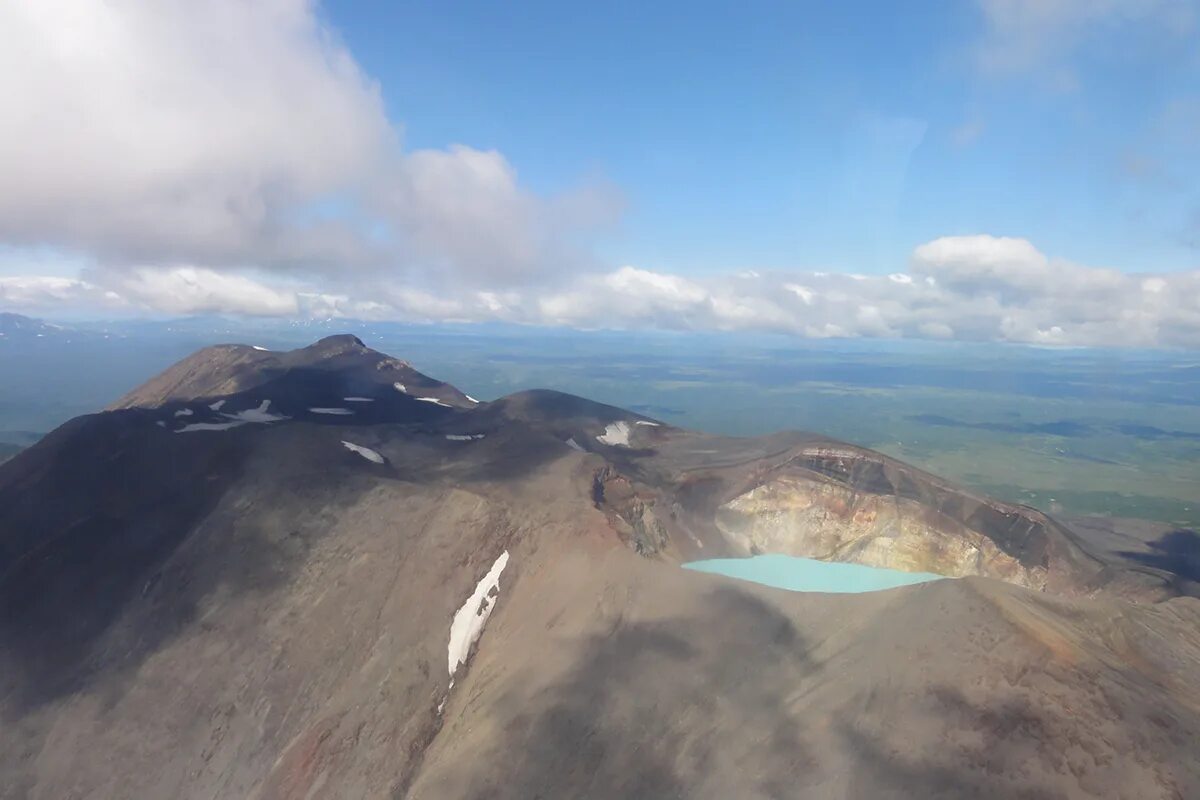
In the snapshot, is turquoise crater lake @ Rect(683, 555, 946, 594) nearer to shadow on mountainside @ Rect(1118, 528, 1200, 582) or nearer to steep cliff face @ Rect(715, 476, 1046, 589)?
steep cliff face @ Rect(715, 476, 1046, 589)

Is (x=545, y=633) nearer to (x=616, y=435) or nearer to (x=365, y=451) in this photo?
(x=365, y=451)

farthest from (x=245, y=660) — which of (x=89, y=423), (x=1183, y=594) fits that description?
(x=1183, y=594)

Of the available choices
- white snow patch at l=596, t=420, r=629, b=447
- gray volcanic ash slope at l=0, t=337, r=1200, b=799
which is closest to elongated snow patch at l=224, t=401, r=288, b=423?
gray volcanic ash slope at l=0, t=337, r=1200, b=799

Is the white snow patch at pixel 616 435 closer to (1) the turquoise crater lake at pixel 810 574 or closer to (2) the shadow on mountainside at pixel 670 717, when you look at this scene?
(1) the turquoise crater lake at pixel 810 574

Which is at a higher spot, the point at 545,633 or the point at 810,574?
the point at 545,633

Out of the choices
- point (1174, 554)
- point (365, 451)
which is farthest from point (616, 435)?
point (1174, 554)

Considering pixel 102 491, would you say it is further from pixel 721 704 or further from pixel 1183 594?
pixel 1183 594
